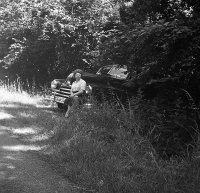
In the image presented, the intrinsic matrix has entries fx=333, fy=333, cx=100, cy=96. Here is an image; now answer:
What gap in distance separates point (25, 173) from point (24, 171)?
0.08 m

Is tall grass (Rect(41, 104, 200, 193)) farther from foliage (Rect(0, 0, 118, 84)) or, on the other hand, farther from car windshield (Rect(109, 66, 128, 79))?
foliage (Rect(0, 0, 118, 84))

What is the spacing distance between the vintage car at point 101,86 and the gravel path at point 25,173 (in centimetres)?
297

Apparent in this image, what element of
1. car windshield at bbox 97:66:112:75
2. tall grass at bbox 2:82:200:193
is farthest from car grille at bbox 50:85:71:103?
tall grass at bbox 2:82:200:193

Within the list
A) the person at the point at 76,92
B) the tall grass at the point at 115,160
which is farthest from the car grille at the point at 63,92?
the tall grass at the point at 115,160

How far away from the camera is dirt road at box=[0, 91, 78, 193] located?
4.53m

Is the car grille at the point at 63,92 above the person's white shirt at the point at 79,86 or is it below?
below

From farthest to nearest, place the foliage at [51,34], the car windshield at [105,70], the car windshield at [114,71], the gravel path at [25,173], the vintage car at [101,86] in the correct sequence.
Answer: the foliage at [51,34] < the car windshield at [105,70] < the car windshield at [114,71] < the vintage car at [101,86] < the gravel path at [25,173]

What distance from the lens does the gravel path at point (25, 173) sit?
4520 mm

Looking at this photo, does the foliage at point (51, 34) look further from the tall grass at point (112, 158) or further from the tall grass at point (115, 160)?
the tall grass at point (115, 160)

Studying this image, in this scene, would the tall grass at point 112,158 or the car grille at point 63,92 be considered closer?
the tall grass at point 112,158

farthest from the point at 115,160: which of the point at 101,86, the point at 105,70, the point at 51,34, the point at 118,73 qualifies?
the point at 51,34

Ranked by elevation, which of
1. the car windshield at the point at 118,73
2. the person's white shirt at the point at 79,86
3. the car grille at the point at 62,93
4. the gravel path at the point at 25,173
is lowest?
the gravel path at the point at 25,173

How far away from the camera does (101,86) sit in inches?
397

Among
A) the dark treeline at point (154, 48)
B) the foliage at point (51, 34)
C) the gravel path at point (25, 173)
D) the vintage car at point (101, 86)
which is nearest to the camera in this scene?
the gravel path at point (25, 173)
